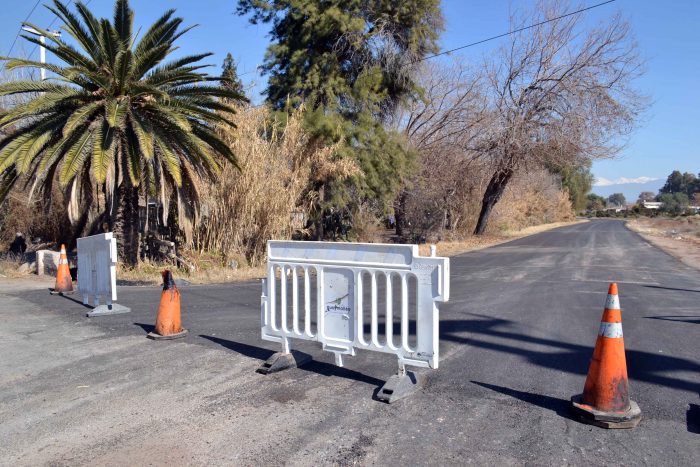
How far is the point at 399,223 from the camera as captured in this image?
3034 cm

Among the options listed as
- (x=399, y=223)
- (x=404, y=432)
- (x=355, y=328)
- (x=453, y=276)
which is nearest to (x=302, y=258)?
(x=355, y=328)

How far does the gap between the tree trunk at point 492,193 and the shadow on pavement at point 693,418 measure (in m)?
26.6

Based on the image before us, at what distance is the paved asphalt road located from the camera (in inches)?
160

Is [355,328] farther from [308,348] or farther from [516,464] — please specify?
[516,464]

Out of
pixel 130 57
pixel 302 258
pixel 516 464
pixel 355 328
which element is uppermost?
pixel 130 57

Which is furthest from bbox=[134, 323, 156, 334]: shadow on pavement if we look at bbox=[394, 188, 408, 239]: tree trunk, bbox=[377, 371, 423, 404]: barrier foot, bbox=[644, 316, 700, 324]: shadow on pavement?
bbox=[394, 188, 408, 239]: tree trunk

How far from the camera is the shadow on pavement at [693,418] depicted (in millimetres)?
4324

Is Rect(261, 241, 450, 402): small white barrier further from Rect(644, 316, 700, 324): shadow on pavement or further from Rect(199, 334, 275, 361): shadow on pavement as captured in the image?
Rect(644, 316, 700, 324): shadow on pavement

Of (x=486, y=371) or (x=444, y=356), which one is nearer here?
(x=486, y=371)

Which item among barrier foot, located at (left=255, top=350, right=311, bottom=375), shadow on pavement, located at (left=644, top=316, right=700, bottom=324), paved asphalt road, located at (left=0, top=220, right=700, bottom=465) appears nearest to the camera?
paved asphalt road, located at (left=0, top=220, right=700, bottom=465)

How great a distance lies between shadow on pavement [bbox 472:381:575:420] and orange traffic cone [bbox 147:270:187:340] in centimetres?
412

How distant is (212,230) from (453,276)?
7026mm

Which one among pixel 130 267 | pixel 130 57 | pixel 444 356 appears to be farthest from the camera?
pixel 130 267

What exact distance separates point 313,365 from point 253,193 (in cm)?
1120
